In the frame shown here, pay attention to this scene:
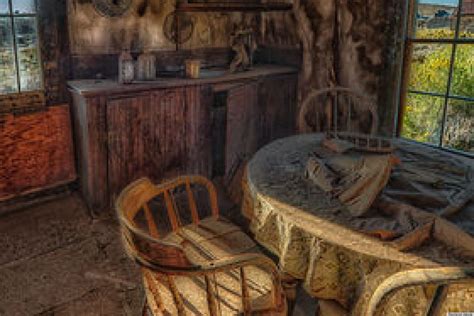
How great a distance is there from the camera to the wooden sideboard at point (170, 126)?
315 cm

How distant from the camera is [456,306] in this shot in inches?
55.3

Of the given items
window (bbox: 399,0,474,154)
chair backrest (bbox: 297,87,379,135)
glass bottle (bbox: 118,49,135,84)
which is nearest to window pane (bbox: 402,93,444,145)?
window (bbox: 399,0,474,154)

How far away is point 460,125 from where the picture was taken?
319 centimetres

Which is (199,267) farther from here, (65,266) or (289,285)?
(65,266)

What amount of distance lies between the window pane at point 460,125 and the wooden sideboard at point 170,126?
1.51 metres

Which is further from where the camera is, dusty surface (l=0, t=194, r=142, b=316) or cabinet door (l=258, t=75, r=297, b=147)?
cabinet door (l=258, t=75, r=297, b=147)

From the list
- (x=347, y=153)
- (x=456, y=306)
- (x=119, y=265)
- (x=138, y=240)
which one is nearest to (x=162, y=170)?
(x=119, y=265)

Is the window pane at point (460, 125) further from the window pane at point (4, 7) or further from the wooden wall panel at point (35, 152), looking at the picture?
the window pane at point (4, 7)

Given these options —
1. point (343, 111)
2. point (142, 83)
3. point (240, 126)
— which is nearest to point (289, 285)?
point (142, 83)

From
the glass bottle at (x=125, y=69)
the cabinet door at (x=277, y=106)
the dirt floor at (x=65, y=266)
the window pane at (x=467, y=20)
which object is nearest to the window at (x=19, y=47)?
the glass bottle at (x=125, y=69)

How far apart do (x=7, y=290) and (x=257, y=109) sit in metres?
2.43

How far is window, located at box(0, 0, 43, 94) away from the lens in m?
3.13

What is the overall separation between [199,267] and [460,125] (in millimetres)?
2543

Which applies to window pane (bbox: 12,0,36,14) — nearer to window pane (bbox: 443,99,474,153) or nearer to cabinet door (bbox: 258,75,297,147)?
cabinet door (bbox: 258,75,297,147)
